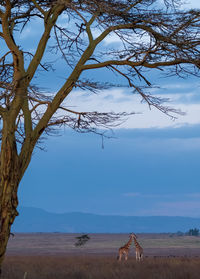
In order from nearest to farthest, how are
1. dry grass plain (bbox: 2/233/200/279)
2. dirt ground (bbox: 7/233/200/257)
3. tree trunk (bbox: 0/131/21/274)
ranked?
tree trunk (bbox: 0/131/21/274) → dry grass plain (bbox: 2/233/200/279) → dirt ground (bbox: 7/233/200/257)

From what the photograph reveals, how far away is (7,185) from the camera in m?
10.9

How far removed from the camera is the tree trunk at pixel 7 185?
10852mm

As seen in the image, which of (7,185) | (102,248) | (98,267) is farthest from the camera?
(102,248)

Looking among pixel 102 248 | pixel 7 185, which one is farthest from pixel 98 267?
pixel 102 248

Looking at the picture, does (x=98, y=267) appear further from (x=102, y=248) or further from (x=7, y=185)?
(x=102, y=248)

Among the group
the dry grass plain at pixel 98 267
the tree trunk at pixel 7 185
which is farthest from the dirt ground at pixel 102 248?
the tree trunk at pixel 7 185

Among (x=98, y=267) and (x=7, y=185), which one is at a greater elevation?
(x=7, y=185)

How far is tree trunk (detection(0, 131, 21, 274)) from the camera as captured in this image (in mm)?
10852

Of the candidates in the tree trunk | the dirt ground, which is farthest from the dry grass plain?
the dirt ground

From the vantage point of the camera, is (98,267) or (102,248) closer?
(98,267)

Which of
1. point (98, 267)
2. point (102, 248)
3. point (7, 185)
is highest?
point (102, 248)

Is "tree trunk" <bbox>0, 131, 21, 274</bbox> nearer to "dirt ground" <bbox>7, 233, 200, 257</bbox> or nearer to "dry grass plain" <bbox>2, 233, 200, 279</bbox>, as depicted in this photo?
"dry grass plain" <bbox>2, 233, 200, 279</bbox>

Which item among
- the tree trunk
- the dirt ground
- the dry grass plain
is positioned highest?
the dirt ground

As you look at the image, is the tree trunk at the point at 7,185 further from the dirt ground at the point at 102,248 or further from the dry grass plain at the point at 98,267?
the dirt ground at the point at 102,248
